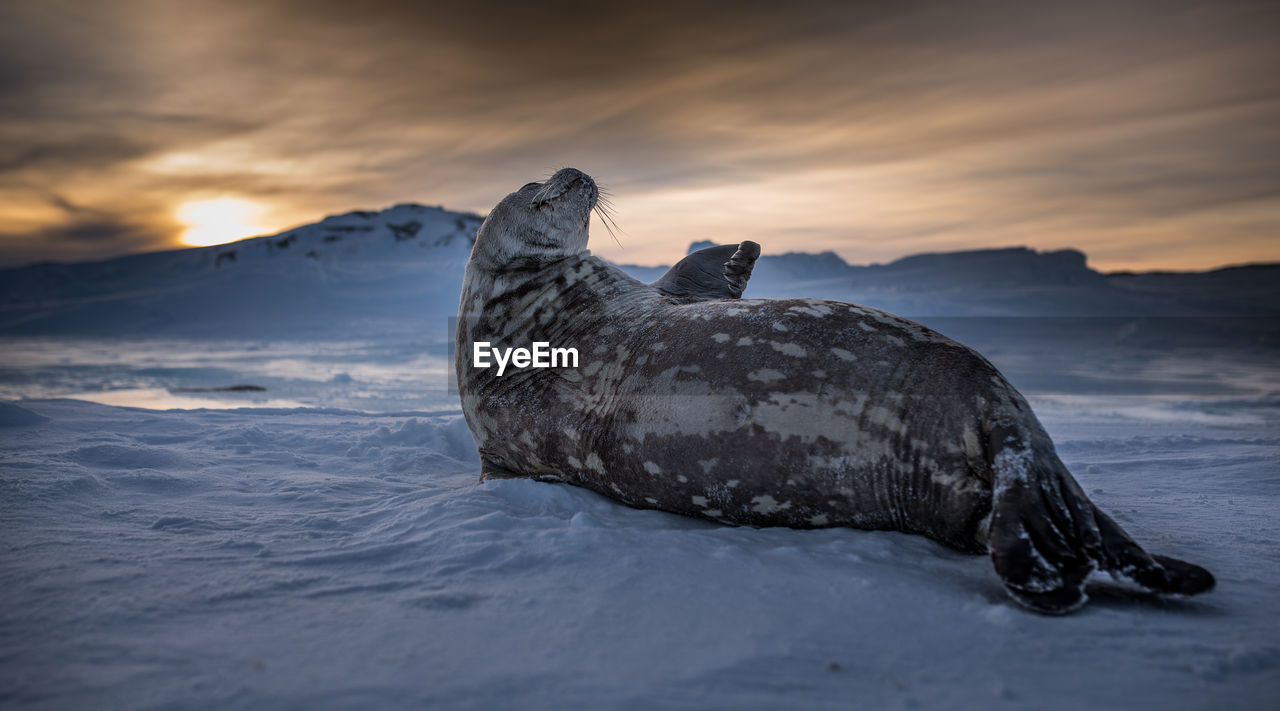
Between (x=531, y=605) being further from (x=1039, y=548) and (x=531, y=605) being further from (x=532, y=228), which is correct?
(x=532, y=228)

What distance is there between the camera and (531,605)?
6.37ft

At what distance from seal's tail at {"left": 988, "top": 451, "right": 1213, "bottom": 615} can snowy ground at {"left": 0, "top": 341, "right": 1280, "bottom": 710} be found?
0.23 feet

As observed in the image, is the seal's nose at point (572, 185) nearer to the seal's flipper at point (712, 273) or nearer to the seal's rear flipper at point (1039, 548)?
the seal's flipper at point (712, 273)

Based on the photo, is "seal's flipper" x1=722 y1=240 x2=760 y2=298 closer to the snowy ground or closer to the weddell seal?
the weddell seal

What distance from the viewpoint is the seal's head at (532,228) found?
368cm

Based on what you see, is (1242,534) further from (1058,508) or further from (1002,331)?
(1002,331)

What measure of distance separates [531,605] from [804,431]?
111cm

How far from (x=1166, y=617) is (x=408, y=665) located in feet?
6.63

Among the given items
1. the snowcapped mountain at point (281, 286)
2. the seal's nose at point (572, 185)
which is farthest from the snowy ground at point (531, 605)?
the snowcapped mountain at point (281, 286)

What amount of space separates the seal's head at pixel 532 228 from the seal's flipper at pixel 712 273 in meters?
0.58

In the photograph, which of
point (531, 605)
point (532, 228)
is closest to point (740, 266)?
point (532, 228)

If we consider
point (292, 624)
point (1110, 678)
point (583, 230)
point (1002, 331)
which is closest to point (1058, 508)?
point (1110, 678)

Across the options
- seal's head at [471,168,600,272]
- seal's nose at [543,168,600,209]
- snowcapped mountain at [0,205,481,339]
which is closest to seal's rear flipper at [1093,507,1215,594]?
seal's head at [471,168,600,272]

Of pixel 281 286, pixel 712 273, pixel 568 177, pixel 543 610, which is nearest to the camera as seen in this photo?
pixel 543 610
